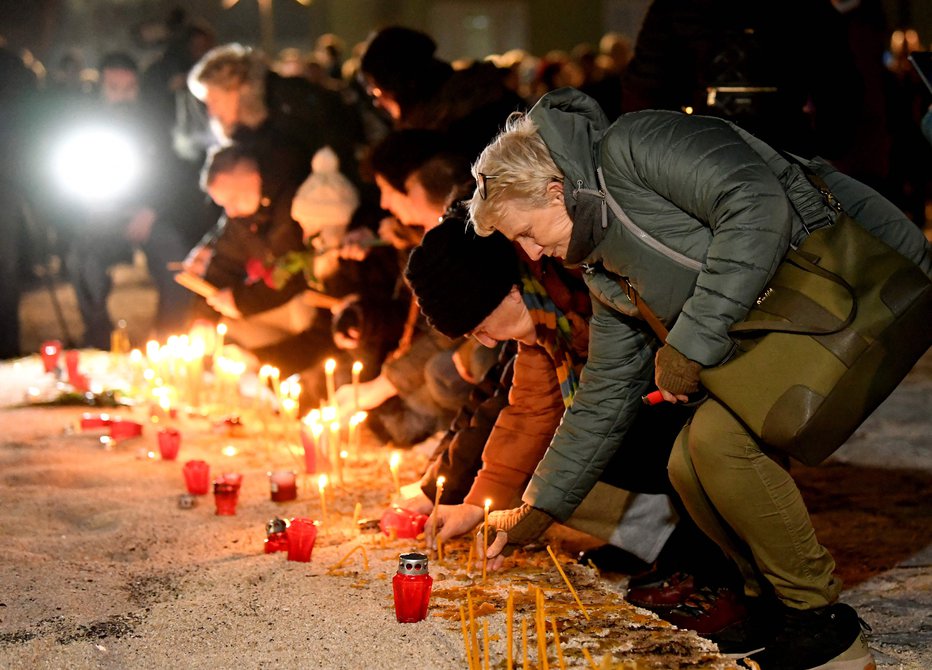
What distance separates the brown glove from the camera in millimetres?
3012

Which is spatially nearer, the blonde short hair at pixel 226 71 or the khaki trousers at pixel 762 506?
the khaki trousers at pixel 762 506

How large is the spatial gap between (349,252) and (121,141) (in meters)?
3.47

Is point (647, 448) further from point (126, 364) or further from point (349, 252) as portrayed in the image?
point (126, 364)

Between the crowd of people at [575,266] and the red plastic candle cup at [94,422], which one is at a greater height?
the crowd of people at [575,266]

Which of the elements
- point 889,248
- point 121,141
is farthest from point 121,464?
point 121,141

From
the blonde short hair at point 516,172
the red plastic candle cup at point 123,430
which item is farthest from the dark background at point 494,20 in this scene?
the blonde short hair at point 516,172

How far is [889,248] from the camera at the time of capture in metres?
3.03

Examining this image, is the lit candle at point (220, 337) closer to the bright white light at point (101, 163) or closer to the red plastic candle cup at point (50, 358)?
the red plastic candle cup at point (50, 358)

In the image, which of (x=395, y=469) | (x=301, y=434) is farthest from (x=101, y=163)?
(x=395, y=469)

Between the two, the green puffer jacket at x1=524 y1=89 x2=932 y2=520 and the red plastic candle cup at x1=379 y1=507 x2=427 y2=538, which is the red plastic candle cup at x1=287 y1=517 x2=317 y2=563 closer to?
the red plastic candle cup at x1=379 y1=507 x2=427 y2=538

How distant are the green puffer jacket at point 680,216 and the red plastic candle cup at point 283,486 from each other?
162 centimetres

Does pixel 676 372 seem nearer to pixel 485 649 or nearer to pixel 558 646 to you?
pixel 558 646

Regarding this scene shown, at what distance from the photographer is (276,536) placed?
13.0 feet

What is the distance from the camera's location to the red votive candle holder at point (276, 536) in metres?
3.95
